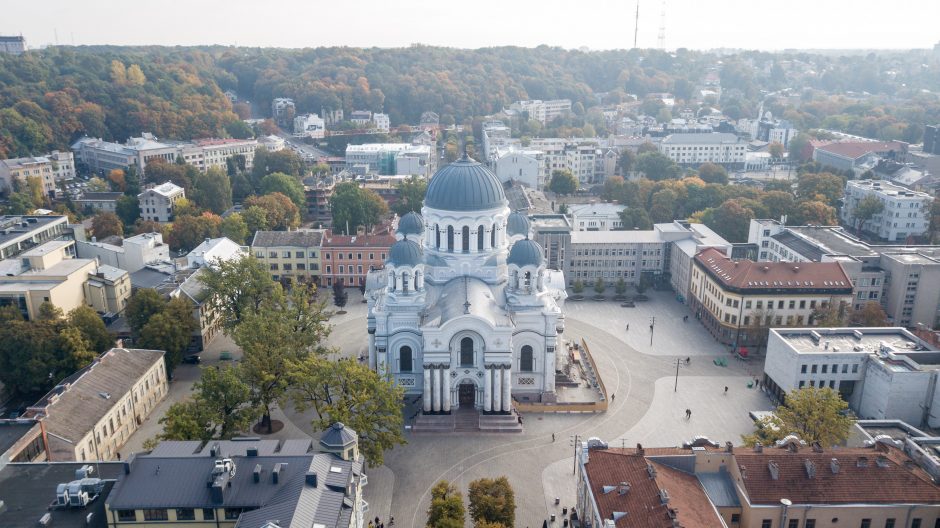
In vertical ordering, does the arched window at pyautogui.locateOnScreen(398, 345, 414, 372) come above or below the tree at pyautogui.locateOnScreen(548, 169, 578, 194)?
below

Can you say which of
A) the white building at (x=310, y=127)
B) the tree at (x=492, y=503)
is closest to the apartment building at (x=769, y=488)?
the tree at (x=492, y=503)

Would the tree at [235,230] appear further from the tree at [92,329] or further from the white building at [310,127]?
the white building at [310,127]

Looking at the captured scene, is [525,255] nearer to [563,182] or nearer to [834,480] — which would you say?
[834,480]

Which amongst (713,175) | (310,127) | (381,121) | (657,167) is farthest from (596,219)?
(381,121)

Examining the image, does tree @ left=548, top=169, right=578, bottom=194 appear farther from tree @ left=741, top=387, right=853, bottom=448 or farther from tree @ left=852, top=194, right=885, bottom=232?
tree @ left=741, top=387, right=853, bottom=448

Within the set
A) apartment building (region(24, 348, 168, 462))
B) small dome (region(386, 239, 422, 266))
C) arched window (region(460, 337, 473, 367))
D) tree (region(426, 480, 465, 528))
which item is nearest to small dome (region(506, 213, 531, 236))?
small dome (region(386, 239, 422, 266))

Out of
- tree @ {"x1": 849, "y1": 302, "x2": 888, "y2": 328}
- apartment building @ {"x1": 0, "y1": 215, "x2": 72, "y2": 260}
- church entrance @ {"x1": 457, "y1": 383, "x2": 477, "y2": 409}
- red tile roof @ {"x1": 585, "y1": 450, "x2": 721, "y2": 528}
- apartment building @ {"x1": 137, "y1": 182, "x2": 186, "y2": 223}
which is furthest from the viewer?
apartment building @ {"x1": 137, "y1": 182, "x2": 186, "y2": 223}
